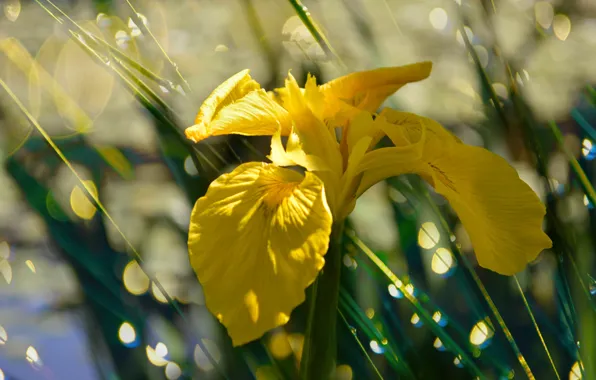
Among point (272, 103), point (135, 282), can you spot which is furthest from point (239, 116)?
point (135, 282)

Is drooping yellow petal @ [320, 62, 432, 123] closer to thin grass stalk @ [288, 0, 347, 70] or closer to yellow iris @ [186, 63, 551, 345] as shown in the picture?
yellow iris @ [186, 63, 551, 345]

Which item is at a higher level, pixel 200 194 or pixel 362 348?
pixel 200 194

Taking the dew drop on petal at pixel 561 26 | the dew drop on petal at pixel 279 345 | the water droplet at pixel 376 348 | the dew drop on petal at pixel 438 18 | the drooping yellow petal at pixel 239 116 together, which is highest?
the drooping yellow petal at pixel 239 116

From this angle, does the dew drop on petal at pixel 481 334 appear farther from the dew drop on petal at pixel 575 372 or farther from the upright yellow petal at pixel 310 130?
the upright yellow petal at pixel 310 130

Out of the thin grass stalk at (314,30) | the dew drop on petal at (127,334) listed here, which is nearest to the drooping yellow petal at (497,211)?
the thin grass stalk at (314,30)

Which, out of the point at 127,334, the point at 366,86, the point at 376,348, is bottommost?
the point at 376,348

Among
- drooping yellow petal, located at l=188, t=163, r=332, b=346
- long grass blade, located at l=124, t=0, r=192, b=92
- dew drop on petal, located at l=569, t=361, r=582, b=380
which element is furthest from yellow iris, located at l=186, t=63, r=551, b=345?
dew drop on petal, located at l=569, t=361, r=582, b=380

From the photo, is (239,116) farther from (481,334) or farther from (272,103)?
(481,334)

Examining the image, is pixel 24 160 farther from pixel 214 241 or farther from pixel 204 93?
pixel 214 241

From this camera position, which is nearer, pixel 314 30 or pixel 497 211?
pixel 497 211
